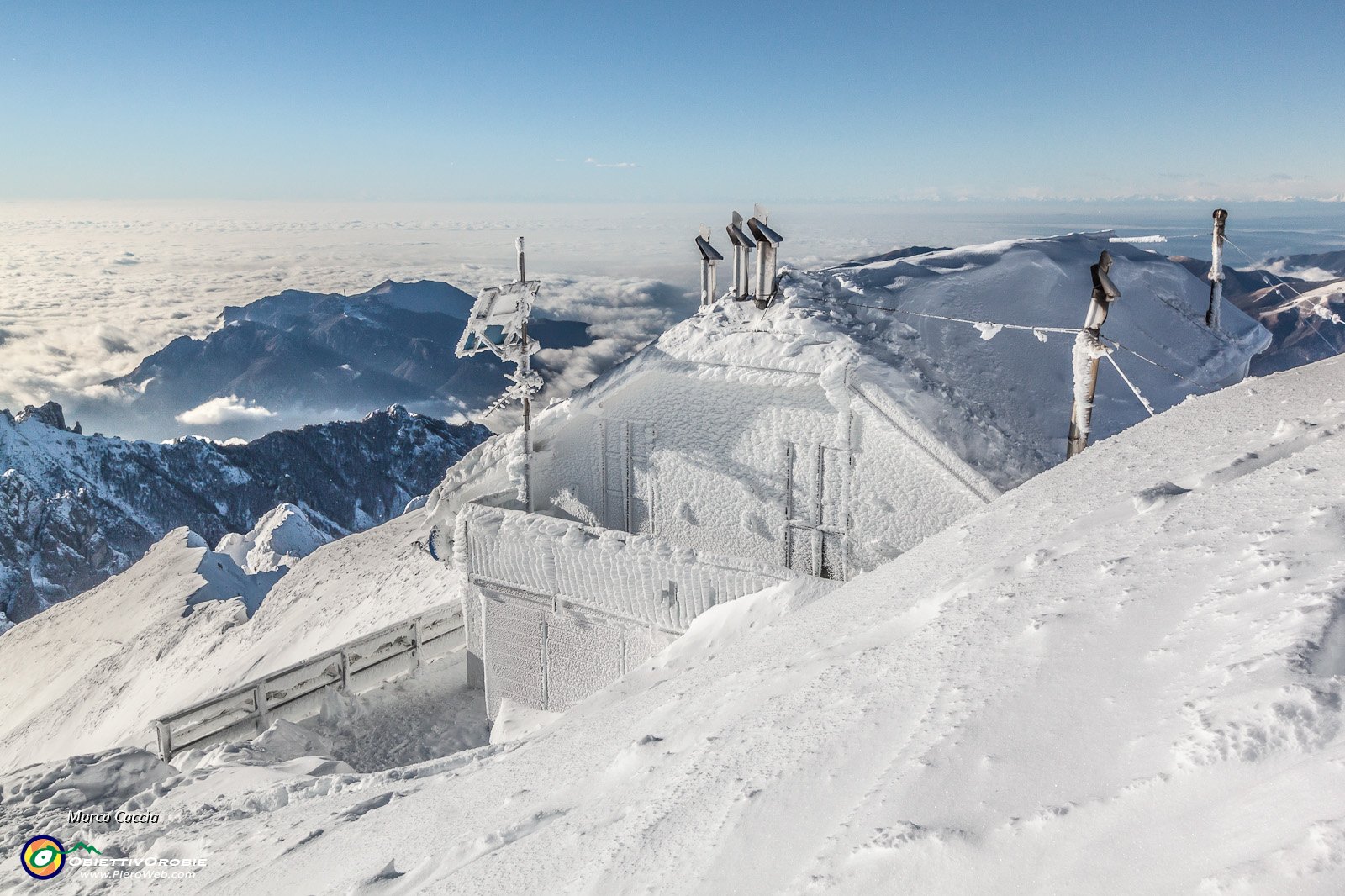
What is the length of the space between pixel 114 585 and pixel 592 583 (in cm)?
3443

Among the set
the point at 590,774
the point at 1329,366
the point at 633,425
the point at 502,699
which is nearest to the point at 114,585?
the point at 502,699

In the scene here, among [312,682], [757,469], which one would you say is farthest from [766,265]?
[312,682]

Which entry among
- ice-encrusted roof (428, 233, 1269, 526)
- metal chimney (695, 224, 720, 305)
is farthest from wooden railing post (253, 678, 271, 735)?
metal chimney (695, 224, 720, 305)


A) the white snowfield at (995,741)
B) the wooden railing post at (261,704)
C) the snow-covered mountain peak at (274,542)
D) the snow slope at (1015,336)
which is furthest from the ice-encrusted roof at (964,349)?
the snow-covered mountain peak at (274,542)

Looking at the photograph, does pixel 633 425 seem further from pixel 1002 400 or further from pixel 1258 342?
pixel 1258 342

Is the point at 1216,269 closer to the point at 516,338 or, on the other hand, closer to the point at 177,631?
the point at 516,338

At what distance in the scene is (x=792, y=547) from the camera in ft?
40.3

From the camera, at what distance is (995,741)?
3932mm

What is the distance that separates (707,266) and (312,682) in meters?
9.51

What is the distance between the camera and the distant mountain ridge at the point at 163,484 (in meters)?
129

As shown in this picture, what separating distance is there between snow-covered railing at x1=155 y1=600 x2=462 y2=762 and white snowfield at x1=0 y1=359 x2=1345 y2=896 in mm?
5554

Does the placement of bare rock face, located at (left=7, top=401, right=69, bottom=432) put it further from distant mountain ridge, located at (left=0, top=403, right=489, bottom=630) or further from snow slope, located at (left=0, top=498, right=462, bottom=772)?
snow slope, located at (left=0, top=498, right=462, bottom=772)

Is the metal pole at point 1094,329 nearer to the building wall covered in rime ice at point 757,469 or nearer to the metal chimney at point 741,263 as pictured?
the building wall covered in rime ice at point 757,469

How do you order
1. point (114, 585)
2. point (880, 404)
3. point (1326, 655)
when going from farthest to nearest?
point (114, 585)
point (880, 404)
point (1326, 655)
